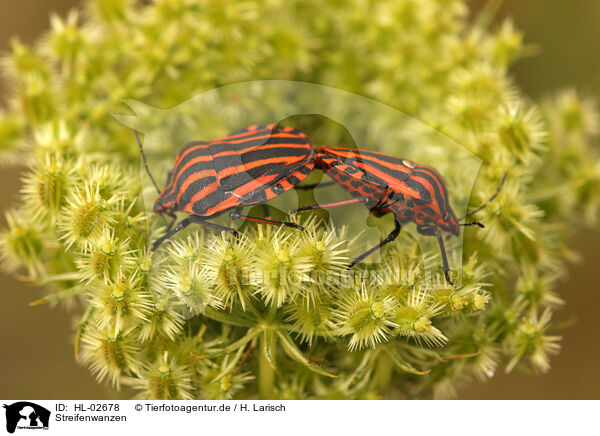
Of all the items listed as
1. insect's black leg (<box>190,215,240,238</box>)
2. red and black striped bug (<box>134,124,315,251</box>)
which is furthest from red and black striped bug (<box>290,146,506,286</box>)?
insect's black leg (<box>190,215,240,238</box>)

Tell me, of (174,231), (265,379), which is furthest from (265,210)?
(265,379)

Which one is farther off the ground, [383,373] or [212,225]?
[212,225]

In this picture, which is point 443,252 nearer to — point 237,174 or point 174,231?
point 237,174

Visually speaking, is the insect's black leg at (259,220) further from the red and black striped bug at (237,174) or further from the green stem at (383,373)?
the green stem at (383,373)

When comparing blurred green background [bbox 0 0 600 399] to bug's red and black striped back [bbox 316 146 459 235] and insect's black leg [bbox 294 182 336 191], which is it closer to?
bug's red and black striped back [bbox 316 146 459 235]
